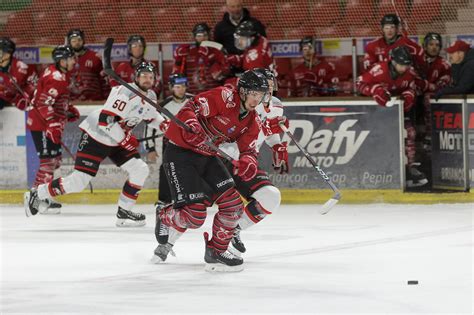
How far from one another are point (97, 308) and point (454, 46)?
5018 mm

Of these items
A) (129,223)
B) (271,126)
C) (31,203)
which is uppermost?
(271,126)

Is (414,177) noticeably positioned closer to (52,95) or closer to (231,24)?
(231,24)

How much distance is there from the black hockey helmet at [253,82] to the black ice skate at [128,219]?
249 cm

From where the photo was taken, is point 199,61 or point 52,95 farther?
point 199,61

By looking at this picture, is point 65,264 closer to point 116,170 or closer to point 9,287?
point 9,287

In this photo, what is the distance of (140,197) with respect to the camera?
9625 millimetres

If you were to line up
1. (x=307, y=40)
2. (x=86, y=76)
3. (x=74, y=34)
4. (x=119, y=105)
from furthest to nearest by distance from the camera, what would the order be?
(x=86, y=76) → (x=74, y=34) → (x=307, y=40) → (x=119, y=105)

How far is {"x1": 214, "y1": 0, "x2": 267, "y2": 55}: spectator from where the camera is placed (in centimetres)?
978

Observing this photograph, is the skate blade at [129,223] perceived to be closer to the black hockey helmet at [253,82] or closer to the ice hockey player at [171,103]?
the ice hockey player at [171,103]

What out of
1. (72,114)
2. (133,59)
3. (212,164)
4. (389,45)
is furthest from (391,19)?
(212,164)

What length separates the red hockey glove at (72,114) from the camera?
9297 millimetres

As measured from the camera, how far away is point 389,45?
953cm

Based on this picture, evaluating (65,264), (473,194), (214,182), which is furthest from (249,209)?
(473,194)

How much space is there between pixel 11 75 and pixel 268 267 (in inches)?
175
